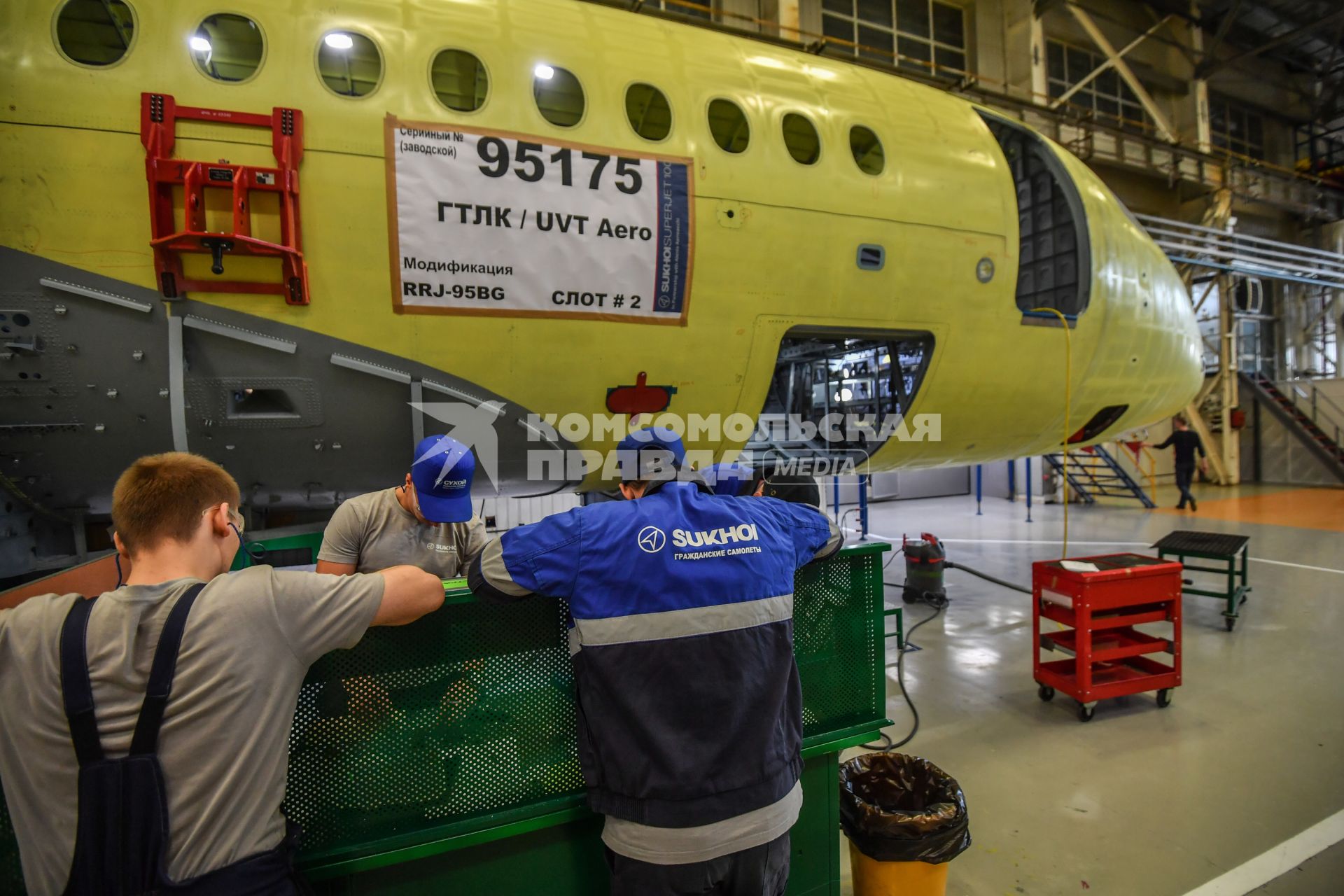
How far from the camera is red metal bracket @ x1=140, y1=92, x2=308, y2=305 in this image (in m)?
2.82

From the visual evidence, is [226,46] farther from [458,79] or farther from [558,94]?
[558,94]

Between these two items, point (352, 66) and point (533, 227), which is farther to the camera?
point (533, 227)

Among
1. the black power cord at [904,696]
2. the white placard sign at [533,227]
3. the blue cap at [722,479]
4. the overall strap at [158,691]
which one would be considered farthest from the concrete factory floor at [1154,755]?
the white placard sign at [533,227]

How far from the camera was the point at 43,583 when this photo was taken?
2791 mm

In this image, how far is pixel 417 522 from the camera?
10.2ft

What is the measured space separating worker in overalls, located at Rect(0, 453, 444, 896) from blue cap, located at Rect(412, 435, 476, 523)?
1316mm

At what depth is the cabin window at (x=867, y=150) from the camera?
4.42 metres

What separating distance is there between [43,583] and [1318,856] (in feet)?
19.7

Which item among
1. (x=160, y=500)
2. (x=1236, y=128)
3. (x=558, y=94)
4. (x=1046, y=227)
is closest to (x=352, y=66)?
(x=558, y=94)

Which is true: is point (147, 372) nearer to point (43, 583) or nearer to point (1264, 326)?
point (43, 583)

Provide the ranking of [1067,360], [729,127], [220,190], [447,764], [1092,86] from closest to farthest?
[447,764]
[220,190]
[729,127]
[1067,360]
[1092,86]

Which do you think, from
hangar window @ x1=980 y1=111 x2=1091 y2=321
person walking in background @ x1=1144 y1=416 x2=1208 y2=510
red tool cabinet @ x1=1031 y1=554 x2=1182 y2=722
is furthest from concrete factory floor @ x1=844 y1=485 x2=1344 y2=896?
person walking in background @ x1=1144 y1=416 x2=1208 y2=510

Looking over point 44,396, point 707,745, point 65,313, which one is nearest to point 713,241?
point 707,745

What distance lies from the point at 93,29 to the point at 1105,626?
6.99 m
